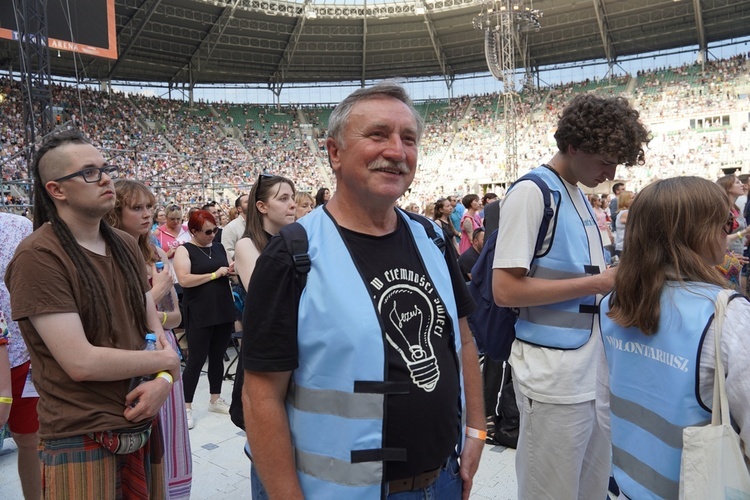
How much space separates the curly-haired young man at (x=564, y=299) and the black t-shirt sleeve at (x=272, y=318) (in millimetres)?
1035

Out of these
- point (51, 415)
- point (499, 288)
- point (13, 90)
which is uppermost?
point (13, 90)

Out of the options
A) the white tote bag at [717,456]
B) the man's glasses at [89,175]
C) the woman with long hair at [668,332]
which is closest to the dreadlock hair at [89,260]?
the man's glasses at [89,175]

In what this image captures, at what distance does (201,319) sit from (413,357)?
331 centimetres

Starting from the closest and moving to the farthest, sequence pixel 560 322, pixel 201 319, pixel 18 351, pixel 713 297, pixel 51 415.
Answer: pixel 713 297
pixel 51 415
pixel 560 322
pixel 18 351
pixel 201 319

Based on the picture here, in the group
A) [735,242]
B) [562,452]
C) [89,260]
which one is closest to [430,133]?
[735,242]

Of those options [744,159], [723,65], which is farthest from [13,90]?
[723,65]

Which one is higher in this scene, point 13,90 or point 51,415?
point 13,90

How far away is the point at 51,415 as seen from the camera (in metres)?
1.77

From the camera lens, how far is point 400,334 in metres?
1.41

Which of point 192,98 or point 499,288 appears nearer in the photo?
point 499,288

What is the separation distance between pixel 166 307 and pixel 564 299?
2204mm

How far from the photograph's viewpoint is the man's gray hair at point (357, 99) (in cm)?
148

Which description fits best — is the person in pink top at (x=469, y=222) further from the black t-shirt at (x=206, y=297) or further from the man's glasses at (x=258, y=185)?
the man's glasses at (x=258, y=185)

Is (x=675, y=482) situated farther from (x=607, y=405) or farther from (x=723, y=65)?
(x=723, y=65)
